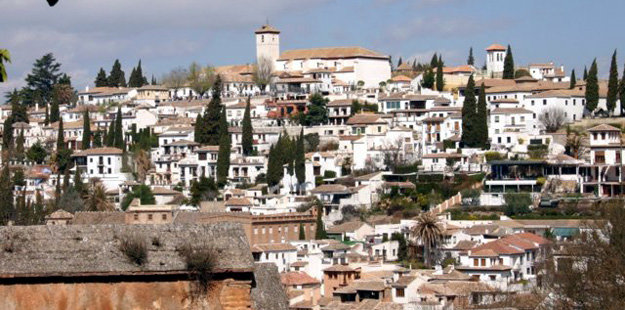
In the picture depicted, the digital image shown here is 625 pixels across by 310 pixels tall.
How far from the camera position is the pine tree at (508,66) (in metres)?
123

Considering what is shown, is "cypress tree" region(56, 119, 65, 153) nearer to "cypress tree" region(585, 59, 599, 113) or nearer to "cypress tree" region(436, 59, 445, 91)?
"cypress tree" region(436, 59, 445, 91)

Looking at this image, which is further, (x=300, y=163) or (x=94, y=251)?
(x=300, y=163)

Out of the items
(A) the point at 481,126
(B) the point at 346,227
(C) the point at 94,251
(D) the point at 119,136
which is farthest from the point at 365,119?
(C) the point at 94,251

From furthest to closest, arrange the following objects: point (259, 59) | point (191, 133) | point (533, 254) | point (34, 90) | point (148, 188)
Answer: point (34, 90) → point (259, 59) → point (191, 133) → point (148, 188) → point (533, 254)

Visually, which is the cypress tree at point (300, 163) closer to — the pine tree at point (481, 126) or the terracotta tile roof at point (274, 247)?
the pine tree at point (481, 126)

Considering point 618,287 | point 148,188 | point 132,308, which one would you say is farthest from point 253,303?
point 148,188

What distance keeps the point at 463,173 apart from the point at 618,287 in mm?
62355

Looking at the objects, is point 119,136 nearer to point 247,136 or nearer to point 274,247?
point 247,136

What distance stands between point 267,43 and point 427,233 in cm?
6220

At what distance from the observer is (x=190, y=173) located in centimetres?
10838

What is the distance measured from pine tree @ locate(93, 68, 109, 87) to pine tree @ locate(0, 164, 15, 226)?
4059 centimetres

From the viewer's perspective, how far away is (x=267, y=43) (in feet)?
453

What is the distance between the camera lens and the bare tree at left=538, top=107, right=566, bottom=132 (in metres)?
104

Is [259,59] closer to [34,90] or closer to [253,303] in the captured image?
[34,90]
